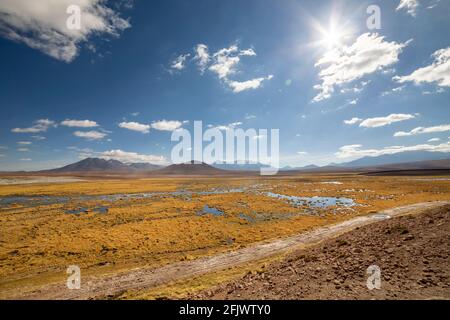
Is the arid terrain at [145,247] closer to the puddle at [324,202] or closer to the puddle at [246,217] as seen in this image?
the puddle at [246,217]

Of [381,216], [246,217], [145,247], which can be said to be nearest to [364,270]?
[145,247]

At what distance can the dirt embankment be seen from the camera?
318 inches

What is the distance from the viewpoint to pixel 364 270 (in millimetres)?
9859

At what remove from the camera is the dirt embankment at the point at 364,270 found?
808 centimetres

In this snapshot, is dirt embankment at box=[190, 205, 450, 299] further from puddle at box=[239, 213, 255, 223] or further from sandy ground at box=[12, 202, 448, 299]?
puddle at box=[239, 213, 255, 223]

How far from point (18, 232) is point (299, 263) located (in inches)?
1208

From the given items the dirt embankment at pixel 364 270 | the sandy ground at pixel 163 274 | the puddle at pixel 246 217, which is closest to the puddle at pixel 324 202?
the puddle at pixel 246 217

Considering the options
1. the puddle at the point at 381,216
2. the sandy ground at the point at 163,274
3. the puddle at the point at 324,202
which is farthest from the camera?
the puddle at the point at 324,202

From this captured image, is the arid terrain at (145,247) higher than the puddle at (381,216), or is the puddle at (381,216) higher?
the puddle at (381,216)

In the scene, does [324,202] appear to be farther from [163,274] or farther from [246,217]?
[163,274]

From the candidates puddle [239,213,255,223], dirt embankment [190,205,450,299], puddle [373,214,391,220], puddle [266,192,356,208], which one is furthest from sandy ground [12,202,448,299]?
puddle [266,192,356,208]

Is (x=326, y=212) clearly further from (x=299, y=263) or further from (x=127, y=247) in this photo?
(x=127, y=247)
